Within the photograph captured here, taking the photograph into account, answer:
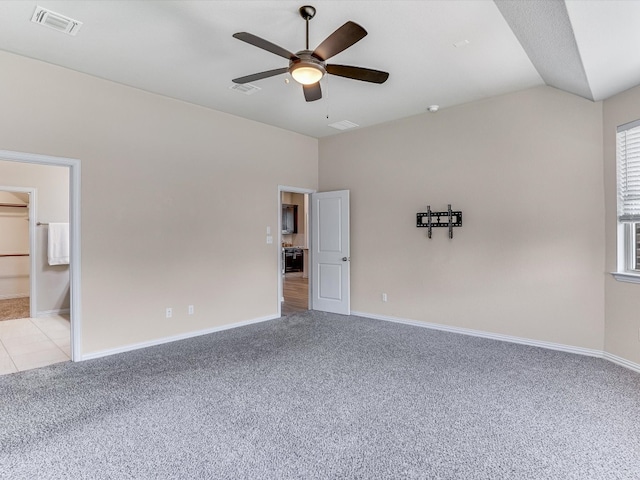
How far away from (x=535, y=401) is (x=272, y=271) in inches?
147

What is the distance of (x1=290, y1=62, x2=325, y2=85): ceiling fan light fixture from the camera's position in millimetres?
2545

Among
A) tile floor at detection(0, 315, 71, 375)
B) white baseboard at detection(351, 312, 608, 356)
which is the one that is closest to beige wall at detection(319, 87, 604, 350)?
white baseboard at detection(351, 312, 608, 356)

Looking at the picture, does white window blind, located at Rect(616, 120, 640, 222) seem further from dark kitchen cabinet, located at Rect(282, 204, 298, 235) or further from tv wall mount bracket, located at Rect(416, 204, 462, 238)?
dark kitchen cabinet, located at Rect(282, 204, 298, 235)

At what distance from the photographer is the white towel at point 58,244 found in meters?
5.84

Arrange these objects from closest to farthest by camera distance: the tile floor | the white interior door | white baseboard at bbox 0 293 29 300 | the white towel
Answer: the tile floor, the white interior door, the white towel, white baseboard at bbox 0 293 29 300

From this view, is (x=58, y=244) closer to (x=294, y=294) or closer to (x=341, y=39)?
(x=294, y=294)

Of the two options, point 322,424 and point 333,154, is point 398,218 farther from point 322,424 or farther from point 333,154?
point 322,424

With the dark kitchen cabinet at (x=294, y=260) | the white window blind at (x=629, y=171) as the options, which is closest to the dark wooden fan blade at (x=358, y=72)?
the white window blind at (x=629, y=171)

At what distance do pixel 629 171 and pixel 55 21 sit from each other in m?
5.24

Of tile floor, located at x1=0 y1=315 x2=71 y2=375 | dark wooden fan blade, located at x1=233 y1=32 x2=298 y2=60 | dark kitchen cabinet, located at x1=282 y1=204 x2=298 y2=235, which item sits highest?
dark wooden fan blade, located at x1=233 y1=32 x2=298 y2=60

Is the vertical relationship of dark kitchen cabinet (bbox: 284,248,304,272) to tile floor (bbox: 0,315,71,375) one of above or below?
above

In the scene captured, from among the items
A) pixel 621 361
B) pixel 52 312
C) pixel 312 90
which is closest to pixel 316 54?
pixel 312 90

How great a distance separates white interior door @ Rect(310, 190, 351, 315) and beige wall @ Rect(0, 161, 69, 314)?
4359mm

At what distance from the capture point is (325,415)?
250cm
